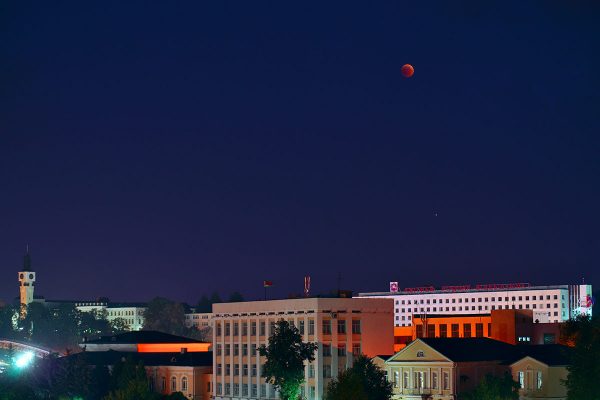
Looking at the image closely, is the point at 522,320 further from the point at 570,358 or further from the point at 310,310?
the point at 570,358

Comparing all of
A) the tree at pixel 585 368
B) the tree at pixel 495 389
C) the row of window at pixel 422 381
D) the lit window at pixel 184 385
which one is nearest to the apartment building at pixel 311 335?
the lit window at pixel 184 385

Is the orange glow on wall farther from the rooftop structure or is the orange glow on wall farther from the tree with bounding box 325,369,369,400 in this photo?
the tree with bounding box 325,369,369,400

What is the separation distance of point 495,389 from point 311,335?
1080 inches

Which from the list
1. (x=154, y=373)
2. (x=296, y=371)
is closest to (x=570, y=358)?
(x=296, y=371)

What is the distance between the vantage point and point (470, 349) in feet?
408

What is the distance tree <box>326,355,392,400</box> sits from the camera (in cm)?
11441

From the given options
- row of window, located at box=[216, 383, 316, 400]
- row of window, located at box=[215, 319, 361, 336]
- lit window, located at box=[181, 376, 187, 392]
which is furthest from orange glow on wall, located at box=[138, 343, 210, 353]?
row of window, located at box=[216, 383, 316, 400]

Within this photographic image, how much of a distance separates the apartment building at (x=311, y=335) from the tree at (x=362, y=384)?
9.94m

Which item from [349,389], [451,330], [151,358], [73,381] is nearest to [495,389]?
[349,389]

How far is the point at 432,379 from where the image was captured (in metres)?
122

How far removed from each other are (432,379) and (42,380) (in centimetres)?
6045

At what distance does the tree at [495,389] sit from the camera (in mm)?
113062

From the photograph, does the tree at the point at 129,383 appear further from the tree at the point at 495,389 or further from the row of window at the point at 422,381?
the tree at the point at 495,389

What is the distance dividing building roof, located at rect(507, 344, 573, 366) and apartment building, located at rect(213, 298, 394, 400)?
59.8 feet
